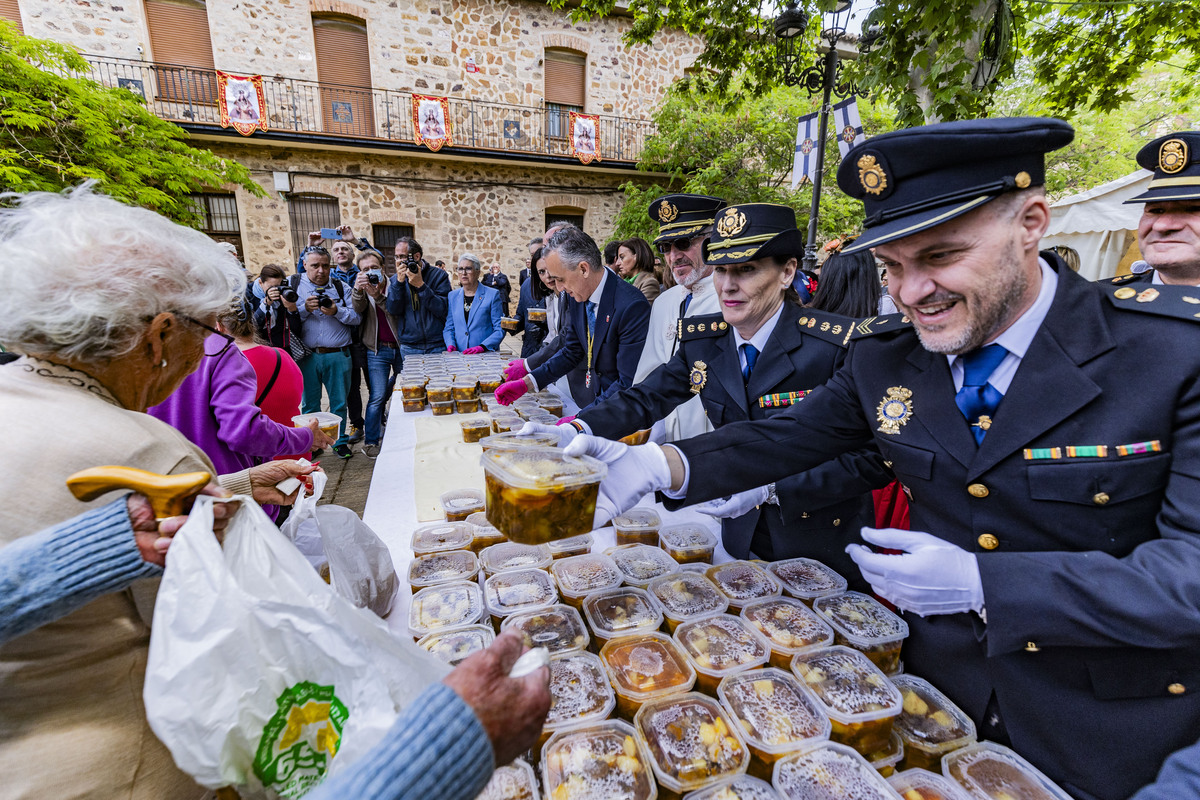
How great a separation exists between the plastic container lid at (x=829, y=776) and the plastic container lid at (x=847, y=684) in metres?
0.07

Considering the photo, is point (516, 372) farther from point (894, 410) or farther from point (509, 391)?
point (894, 410)

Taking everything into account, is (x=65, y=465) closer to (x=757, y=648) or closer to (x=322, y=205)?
(x=757, y=648)

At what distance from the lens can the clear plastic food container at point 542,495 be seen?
4.52 feet

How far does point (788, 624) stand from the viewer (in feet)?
4.88

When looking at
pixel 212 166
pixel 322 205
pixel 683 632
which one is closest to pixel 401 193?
pixel 322 205

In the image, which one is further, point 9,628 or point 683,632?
point 683,632

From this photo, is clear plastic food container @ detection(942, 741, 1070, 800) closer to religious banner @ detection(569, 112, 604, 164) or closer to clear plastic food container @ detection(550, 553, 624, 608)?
clear plastic food container @ detection(550, 553, 624, 608)

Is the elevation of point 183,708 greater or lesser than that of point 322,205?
lesser

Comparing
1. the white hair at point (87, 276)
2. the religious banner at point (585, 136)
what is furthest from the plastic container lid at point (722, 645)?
the religious banner at point (585, 136)

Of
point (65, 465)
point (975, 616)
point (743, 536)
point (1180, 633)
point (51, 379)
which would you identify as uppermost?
point (51, 379)

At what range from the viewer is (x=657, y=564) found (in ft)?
6.09

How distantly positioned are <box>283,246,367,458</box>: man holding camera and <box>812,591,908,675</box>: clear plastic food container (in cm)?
591

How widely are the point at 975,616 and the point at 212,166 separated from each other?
12170 mm

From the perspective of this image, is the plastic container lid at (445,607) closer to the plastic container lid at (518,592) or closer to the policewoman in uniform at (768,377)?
the plastic container lid at (518,592)
